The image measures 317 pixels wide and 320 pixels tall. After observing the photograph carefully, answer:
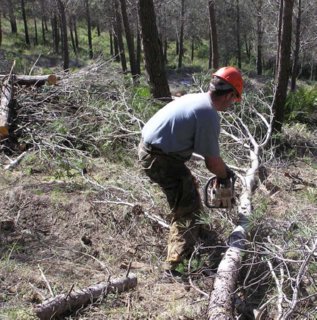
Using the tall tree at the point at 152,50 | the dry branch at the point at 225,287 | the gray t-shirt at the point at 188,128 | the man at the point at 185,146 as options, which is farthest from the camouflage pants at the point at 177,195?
the tall tree at the point at 152,50

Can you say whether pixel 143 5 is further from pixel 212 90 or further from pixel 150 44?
pixel 212 90

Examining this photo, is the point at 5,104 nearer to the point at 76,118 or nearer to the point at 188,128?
the point at 76,118

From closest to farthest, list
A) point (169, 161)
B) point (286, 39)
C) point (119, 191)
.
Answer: point (169, 161) → point (119, 191) → point (286, 39)

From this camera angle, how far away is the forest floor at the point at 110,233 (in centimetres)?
362

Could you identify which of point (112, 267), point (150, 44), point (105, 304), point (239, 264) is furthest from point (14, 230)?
point (150, 44)

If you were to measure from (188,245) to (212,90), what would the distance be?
4.42ft

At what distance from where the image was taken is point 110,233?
4.71 meters

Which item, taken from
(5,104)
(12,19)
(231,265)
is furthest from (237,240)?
(12,19)

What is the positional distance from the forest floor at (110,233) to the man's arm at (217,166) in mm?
414

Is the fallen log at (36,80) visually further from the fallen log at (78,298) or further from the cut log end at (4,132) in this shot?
the fallen log at (78,298)

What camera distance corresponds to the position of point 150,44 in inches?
342

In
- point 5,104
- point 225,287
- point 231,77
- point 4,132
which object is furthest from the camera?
point 5,104

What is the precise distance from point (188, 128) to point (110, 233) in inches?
58.9

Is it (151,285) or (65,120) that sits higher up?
(65,120)
